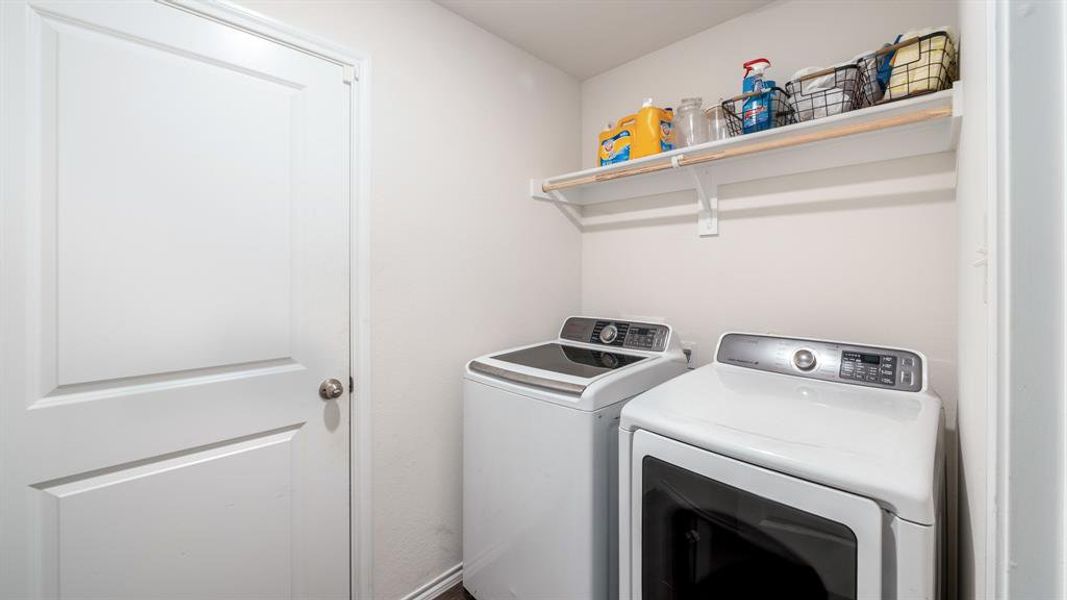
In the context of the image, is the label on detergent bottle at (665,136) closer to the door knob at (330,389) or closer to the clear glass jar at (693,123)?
the clear glass jar at (693,123)

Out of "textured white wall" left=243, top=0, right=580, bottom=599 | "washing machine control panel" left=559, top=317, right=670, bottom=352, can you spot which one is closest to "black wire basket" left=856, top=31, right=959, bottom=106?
"washing machine control panel" left=559, top=317, right=670, bottom=352

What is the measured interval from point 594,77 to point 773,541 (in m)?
2.31

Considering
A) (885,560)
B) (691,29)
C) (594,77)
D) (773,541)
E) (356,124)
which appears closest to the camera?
(885,560)

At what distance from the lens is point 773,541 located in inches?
37.4

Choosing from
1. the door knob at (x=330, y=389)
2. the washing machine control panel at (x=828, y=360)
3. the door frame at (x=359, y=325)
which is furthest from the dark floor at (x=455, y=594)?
the washing machine control panel at (x=828, y=360)

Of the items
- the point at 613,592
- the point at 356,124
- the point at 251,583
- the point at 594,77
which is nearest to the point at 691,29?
the point at 594,77

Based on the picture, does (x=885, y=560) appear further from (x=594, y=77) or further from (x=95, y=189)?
(x=594, y=77)

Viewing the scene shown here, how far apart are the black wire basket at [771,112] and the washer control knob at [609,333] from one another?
Answer: 941 mm

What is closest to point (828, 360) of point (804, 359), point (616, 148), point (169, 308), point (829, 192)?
point (804, 359)

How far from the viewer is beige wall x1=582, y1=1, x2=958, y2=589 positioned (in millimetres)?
1428

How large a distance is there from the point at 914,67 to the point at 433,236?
1665 millimetres

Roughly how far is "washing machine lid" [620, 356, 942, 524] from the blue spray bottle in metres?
0.91

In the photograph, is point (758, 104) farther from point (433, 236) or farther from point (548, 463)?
point (548, 463)

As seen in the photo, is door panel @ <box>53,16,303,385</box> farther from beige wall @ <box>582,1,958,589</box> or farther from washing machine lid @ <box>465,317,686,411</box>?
beige wall @ <box>582,1,958,589</box>
